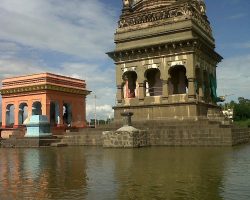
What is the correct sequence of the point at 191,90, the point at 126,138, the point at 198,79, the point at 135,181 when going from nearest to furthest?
the point at 135,181 < the point at 126,138 < the point at 191,90 < the point at 198,79

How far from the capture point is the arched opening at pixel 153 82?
31734 millimetres

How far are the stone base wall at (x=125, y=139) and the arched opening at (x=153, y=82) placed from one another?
8502mm

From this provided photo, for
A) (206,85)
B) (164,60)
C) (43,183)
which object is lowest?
(43,183)

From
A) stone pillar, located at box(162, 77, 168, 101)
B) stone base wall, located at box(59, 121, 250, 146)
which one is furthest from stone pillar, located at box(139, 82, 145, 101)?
stone base wall, located at box(59, 121, 250, 146)

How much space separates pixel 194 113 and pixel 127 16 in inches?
427

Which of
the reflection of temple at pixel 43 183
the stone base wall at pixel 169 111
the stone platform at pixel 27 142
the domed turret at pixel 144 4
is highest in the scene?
the domed turret at pixel 144 4

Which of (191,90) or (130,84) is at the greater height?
(130,84)

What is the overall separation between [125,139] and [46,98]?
64.9 feet

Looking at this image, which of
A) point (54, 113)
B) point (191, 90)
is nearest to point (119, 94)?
point (191, 90)

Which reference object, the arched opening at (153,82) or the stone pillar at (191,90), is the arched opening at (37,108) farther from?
the stone pillar at (191,90)

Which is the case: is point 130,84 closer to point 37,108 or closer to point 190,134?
point 190,134

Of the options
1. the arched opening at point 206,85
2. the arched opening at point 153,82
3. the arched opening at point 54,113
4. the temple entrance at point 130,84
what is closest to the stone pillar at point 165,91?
the arched opening at point 153,82

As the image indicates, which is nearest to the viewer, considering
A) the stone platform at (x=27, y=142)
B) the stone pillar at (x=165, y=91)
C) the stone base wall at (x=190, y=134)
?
the stone base wall at (x=190, y=134)

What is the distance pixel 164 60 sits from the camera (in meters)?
29.2
